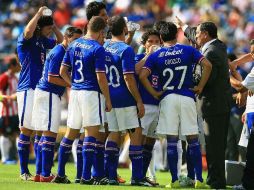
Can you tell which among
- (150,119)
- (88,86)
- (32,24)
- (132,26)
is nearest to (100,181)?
(150,119)

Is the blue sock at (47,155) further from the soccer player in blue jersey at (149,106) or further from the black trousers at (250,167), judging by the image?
the black trousers at (250,167)

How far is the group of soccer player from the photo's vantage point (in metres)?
14.0

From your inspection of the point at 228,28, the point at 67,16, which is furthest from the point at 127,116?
the point at 67,16

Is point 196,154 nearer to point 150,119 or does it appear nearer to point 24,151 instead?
point 150,119

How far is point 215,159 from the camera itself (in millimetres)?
Result: 14094

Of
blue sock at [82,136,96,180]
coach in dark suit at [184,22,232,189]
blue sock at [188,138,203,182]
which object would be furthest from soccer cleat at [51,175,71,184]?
coach in dark suit at [184,22,232,189]

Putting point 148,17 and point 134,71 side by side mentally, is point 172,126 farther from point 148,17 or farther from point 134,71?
point 148,17

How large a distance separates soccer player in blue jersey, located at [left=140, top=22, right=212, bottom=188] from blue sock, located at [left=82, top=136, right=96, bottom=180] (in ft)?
3.43

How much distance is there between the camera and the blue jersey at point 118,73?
46.5ft

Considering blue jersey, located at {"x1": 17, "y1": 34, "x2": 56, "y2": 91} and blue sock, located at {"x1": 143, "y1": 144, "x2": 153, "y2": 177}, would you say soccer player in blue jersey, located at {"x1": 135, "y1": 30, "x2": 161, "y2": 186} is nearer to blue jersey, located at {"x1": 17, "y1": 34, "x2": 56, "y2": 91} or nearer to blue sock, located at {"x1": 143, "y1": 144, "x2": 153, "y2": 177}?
blue sock, located at {"x1": 143, "y1": 144, "x2": 153, "y2": 177}

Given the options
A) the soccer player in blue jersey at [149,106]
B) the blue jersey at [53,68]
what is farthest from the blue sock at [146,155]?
the blue jersey at [53,68]

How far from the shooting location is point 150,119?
1484 centimetres

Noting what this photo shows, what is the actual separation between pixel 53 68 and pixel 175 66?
1.90 m

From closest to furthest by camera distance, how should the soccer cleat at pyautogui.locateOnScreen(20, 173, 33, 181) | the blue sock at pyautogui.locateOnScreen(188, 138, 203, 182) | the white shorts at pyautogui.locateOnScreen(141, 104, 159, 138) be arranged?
the blue sock at pyautogui.locateOnScreen(188, 138, 203, 182) < the white shorts at pyautogui.locateOnScreen(141, 104, 159, 138) < the soccer cleat at pyautogui.locateOnScreen(20, 173, 33, 181)
